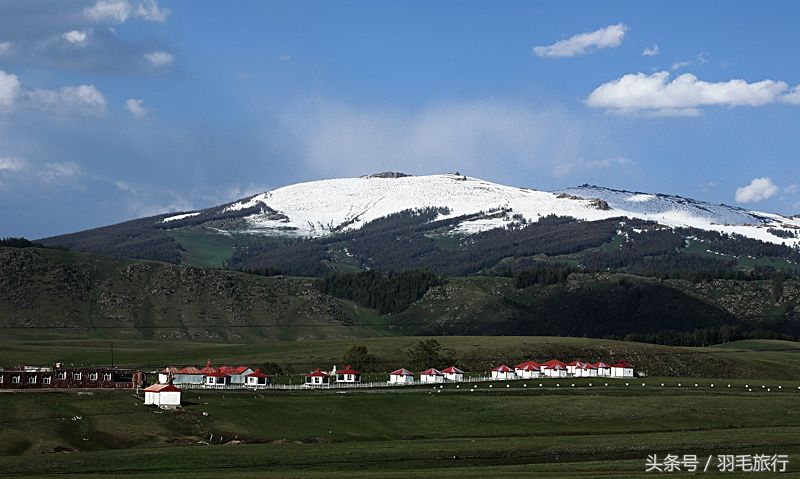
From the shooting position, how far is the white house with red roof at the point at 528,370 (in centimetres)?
18525

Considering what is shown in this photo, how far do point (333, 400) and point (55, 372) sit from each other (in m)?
32.2

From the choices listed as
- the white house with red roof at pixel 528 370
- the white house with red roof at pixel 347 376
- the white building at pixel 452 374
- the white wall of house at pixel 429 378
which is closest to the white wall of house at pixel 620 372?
the white house with red roof at pixel 528 370

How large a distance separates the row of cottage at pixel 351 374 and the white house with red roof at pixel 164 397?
23074 mm

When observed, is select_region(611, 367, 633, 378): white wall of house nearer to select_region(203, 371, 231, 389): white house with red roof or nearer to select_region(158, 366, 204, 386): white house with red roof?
select_region(203, 371, 231, 389): white house with red roof

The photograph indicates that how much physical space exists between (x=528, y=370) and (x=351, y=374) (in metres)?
28.5

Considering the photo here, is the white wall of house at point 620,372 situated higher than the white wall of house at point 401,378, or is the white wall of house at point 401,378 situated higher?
the white wall of house at point 620,372

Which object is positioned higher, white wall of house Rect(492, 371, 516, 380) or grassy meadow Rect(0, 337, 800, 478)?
white wall of house Rect(492, 371, 516, 380)

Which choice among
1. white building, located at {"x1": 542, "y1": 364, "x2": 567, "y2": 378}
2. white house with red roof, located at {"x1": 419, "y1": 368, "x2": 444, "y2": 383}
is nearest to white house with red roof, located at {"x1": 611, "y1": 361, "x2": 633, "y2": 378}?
white building, located at {"x1": 542, "y1": 364, "x2": 567, "y2": 378}

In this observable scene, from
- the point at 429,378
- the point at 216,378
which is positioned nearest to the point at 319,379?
the point at 216,378

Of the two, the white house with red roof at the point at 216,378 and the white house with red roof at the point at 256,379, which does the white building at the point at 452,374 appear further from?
the white house with red roof at the point at 216,378

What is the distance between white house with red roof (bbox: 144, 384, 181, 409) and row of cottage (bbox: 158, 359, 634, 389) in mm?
23074

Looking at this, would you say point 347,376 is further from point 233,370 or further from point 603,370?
point 603,370

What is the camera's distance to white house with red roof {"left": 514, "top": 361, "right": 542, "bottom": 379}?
A: 185 metres

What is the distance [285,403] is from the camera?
133 meters
